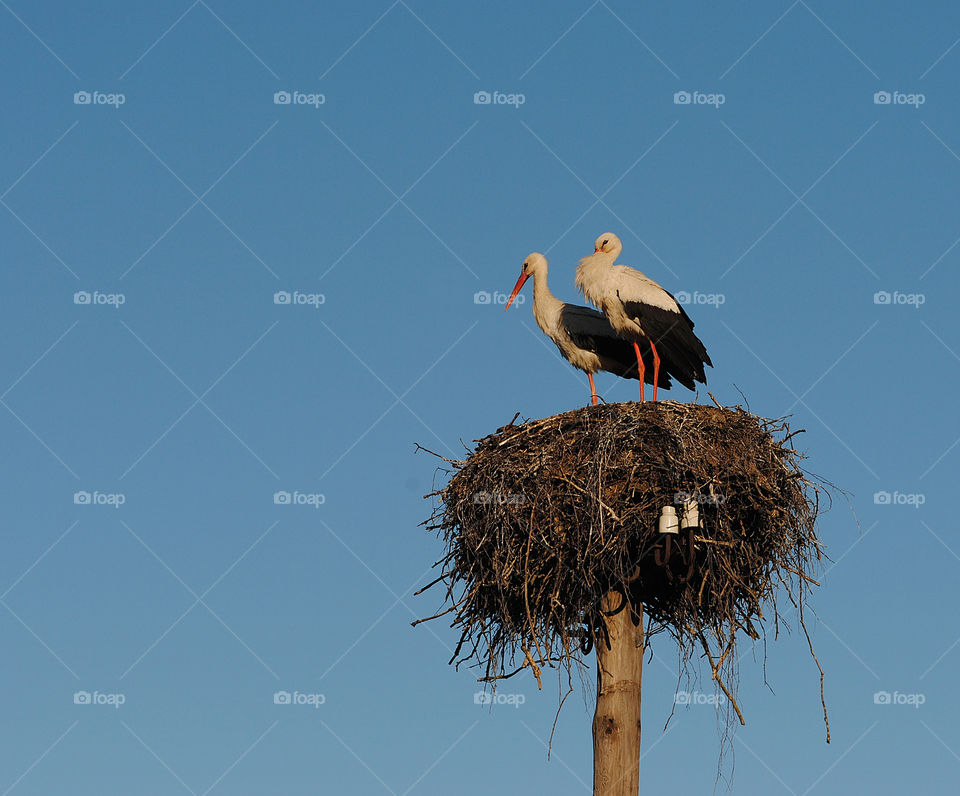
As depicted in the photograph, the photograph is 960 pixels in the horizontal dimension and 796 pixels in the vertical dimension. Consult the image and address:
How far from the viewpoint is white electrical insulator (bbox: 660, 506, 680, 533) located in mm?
8602

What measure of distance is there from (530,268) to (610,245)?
1231mm

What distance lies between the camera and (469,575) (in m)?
9.45

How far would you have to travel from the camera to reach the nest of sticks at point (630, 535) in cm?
890

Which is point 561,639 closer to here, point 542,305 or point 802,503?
point 802,503

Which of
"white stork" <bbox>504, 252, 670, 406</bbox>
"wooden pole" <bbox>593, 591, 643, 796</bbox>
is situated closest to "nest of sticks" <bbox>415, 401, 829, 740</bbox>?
"wooden pole" <bbox>593, 591, 643, 796</bbox>

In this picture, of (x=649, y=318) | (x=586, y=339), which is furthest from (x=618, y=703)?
(x=586, y=339)

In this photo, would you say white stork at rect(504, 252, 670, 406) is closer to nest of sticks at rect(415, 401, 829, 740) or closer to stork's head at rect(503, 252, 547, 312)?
stork's head at rect(503, 252, 547, 312)

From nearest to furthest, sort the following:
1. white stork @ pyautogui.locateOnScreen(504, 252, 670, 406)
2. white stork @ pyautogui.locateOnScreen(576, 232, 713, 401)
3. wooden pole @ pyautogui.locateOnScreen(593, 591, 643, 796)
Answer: wooden pole @ pyautogui.locateOnScreen(593, 591, 643, 796)
white stork @ pyautogui.locateOnScreen(576, 232, 713, 401)
white stork @ pyautogui.locateOnScreen(504, 252, 670, 406)

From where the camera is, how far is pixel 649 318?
1212 cm

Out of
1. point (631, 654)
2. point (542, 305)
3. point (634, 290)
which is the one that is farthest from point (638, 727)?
point (542, 305)

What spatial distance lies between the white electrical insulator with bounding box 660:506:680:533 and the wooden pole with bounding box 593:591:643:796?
0.81 metres

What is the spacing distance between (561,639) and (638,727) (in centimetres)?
80

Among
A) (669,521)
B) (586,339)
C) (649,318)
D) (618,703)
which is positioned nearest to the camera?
(669,521)

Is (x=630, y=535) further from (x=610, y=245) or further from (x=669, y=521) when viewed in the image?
(x=610, y=245)
